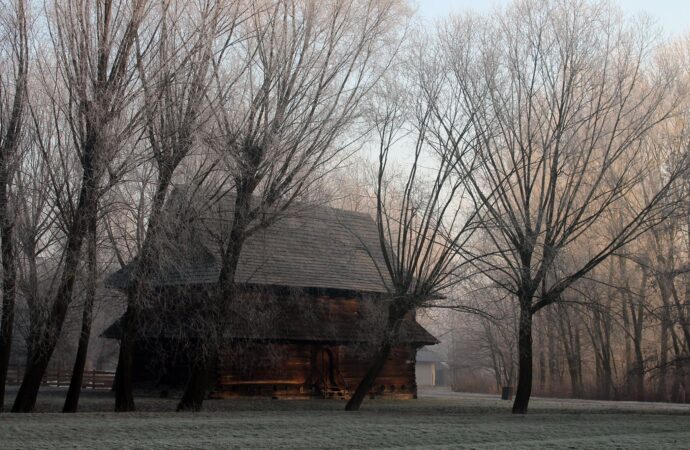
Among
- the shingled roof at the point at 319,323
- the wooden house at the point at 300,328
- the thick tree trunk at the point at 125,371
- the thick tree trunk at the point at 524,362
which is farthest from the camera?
the shingled roof at the point at 319,323

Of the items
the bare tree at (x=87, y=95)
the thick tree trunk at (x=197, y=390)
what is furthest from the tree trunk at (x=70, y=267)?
the thick tree trunk at (x=197, y=390)

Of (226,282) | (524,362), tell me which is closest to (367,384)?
(524,362)

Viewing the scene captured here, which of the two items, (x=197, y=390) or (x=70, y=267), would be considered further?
(x=197, y=390)

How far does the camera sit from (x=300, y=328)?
3062cm

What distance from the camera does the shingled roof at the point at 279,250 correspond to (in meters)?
21.3

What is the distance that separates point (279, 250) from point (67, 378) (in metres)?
25.3

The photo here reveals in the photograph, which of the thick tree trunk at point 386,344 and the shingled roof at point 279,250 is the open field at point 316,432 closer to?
the thick tree trunk at point 386,344

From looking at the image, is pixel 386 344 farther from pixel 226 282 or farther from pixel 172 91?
pixel 172 91

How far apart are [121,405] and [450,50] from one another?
44.8 ft

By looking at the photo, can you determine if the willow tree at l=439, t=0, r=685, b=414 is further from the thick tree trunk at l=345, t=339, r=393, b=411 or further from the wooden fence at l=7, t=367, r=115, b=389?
the wooden fence at l=7, t=367, r=115, b=389

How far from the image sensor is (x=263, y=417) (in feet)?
65.8

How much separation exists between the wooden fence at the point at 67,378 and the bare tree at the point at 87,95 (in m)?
26.3

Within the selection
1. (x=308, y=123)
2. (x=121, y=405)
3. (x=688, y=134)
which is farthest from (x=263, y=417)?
(x=688, y=134)

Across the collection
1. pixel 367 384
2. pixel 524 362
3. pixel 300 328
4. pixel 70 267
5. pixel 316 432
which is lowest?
pixel 316 432
